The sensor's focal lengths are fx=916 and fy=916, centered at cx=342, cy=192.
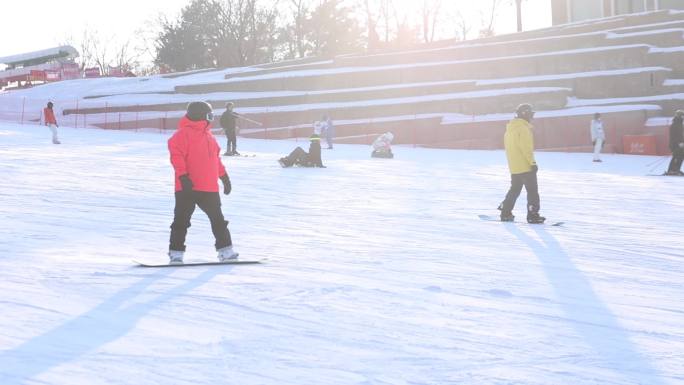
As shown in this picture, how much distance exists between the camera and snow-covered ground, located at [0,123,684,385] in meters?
4.57

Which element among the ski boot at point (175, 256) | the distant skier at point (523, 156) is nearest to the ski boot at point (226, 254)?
the ski boot at point (175, 256)

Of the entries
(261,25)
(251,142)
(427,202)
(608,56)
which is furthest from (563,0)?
(427,202)

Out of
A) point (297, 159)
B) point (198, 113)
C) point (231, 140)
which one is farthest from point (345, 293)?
point (231, 140)

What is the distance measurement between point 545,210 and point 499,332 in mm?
8024

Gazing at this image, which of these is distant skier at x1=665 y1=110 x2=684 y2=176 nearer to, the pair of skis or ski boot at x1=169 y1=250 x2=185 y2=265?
the pair of skis

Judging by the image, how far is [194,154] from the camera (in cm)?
748

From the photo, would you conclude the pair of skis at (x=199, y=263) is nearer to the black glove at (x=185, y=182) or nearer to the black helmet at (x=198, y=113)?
the black glove at (x=185, y=182)

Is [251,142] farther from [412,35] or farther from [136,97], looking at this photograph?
[412,35]

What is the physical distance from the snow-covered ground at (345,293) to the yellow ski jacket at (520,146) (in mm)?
737

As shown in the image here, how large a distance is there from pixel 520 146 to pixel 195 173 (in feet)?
15.7

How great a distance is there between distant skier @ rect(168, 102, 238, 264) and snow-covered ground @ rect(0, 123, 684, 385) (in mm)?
372

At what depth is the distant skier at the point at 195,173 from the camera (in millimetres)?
7422

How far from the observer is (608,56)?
35.9 m

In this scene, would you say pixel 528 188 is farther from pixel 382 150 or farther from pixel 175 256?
pixel 382 150
